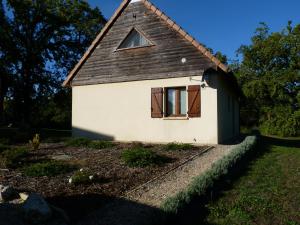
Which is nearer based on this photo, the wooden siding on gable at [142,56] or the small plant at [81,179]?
the small plant at [81,179]

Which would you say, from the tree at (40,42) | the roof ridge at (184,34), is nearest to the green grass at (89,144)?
the roof ridge at (184,34)

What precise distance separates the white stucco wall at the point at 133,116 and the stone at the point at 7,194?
836cm

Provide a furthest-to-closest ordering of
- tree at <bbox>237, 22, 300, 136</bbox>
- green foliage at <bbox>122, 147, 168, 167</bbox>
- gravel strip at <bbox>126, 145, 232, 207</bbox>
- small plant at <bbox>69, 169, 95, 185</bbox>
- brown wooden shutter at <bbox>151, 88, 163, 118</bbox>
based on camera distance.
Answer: tree at <bbox>237, 22, 300, 136</bbox> < brown wooden shutter at <bbox>151, 88, 163, 118</bbox> < green foliage at <bbox>122, 147, 168, 167</bbox> < small plant at <bbox>69, 169, 95, 185</bbox> < gravel strip at <bbox>126, 145, 232, 207</bbox>

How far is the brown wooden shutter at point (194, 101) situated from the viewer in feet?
45.4

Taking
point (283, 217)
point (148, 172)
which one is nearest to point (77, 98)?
point (148, 172)

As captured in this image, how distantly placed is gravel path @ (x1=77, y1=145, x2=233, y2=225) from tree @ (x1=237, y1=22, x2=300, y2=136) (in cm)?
2433

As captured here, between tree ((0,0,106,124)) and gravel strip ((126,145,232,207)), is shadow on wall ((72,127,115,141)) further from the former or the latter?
tree ((0,0,106,124))

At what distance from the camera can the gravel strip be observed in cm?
684

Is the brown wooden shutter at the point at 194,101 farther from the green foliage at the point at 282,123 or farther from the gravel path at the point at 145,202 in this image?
the green foliage at the point at 282,123

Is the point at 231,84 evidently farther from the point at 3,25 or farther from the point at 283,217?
the point at 3,25

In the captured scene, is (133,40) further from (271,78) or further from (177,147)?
(271,78)

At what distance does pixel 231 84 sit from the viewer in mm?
17422

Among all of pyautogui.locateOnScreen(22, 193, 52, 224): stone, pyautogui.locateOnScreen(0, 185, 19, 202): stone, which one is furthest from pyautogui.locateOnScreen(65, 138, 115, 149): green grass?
pyautogui.locateOnScreen(22, 193, 52, 224): stone

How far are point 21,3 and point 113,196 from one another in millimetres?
24903
